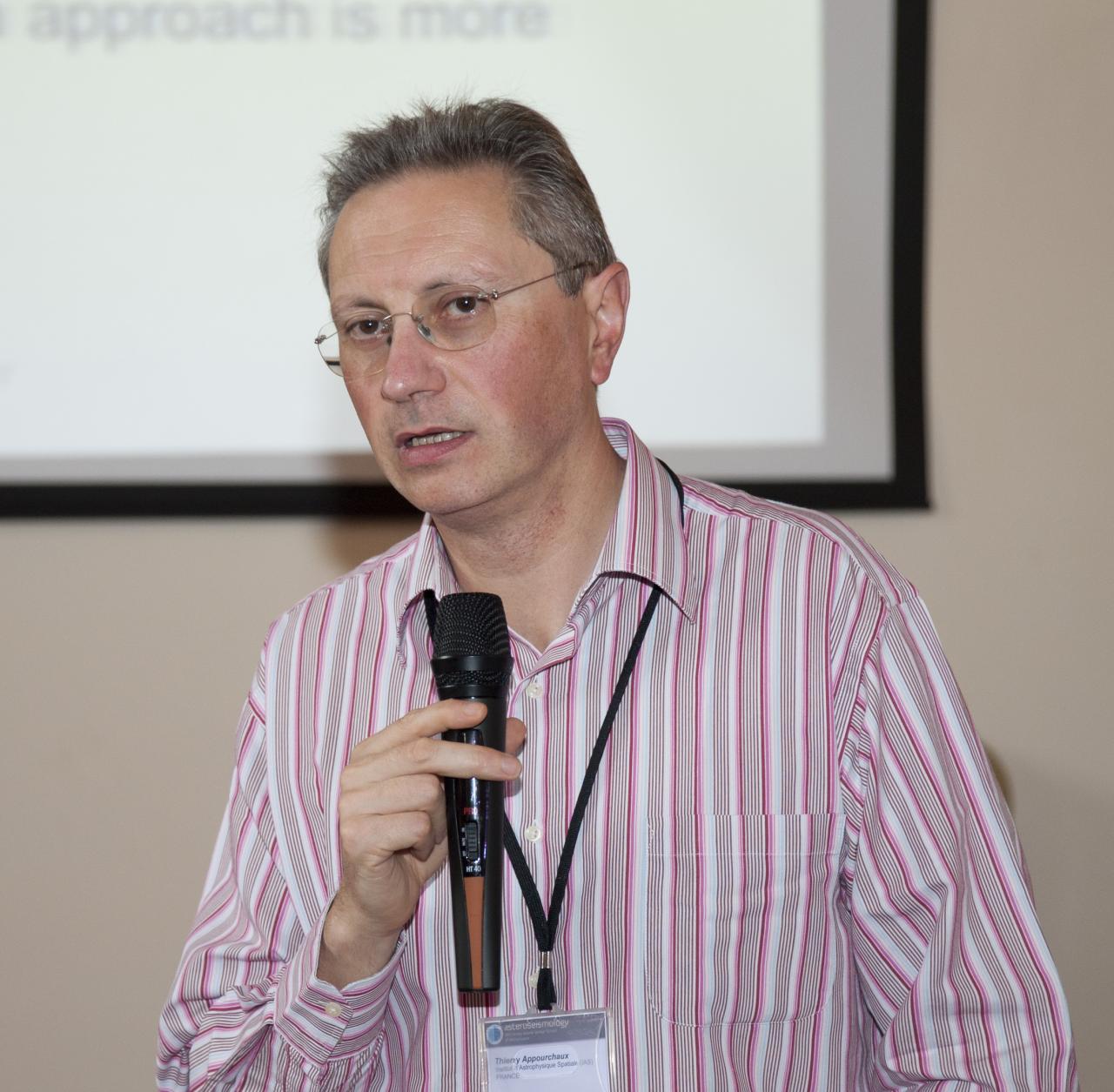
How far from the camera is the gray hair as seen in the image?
5.90ft

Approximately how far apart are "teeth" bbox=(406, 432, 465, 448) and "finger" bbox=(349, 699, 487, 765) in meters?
0.41

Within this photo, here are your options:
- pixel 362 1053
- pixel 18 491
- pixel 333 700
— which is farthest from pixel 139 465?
pixel 362 1053

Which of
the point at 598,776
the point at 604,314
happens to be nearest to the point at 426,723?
the point at 598,776

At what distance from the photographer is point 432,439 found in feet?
5.50

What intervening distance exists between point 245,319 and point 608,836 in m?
1.71

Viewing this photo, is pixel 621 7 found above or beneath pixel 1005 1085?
above

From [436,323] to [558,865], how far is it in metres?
0.70

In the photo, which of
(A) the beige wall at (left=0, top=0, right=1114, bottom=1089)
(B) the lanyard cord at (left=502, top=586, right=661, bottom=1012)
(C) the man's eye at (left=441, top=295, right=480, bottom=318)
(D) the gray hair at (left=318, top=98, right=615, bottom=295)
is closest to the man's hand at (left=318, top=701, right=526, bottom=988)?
(B) the lanyard cord at (left=502, top=586, right=661, bottom=1012)

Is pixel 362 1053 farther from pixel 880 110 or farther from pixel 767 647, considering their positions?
pixel 880 110

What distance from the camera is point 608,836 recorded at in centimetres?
170

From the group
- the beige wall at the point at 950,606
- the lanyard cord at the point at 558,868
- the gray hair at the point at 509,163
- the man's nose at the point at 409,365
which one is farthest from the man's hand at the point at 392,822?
the beige wall at the point at 950,606

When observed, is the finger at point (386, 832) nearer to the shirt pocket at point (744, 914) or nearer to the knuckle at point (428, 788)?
the knuckle at point (428, 788)

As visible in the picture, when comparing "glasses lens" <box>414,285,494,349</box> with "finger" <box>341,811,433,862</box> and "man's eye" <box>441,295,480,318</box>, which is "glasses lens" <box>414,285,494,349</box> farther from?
"finger" <box>341,811,433,862</box>

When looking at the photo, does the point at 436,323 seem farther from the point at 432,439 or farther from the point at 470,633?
the point at 470,633
